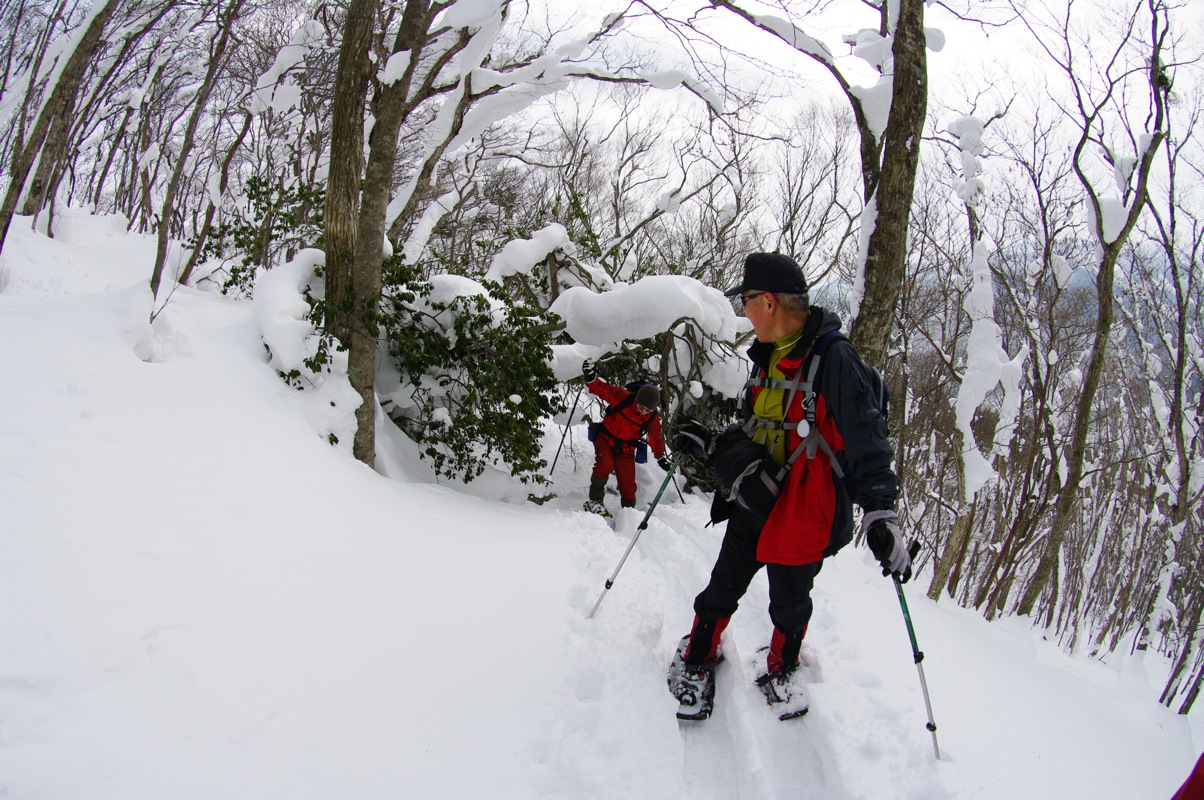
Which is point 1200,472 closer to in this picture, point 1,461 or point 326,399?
point 326,399

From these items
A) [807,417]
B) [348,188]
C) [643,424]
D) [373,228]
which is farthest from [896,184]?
[348,188]

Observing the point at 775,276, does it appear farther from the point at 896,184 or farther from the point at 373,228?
the point at 373,228

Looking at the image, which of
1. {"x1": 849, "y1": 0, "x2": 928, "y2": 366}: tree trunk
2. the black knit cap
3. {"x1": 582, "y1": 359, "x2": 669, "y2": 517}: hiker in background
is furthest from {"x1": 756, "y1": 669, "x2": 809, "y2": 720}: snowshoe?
{"x1": 582, "y1": 359, "x2": 669, "y2": 517}: hiker in background

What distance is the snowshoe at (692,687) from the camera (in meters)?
2.51

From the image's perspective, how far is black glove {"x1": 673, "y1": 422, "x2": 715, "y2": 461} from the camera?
2806 mm

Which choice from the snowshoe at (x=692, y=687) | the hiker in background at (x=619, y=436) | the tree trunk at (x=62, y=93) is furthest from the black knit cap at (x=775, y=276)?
the tree trunk at (x=62, y=93)

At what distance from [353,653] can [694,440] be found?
69.7 inches

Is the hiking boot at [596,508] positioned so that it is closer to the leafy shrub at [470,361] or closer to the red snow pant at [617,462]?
the red snow pant at [617,462]

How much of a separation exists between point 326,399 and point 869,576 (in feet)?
15.1

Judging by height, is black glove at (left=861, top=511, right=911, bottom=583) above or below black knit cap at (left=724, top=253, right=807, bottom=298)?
below

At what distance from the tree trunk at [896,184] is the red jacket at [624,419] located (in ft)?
9.19

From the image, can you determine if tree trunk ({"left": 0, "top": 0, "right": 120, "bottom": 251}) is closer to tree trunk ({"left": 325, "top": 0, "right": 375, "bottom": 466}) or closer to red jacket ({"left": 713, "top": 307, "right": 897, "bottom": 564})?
tree trunk ({"left": 325, "top": 0, "right": 375, "bottom": 466})

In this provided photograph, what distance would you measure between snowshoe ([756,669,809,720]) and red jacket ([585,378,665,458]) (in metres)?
3.72

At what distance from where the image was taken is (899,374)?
447 inches
